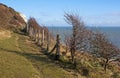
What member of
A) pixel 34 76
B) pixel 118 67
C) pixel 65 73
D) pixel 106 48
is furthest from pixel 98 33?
pixel 34 76

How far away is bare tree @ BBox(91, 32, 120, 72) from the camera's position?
2686 cm

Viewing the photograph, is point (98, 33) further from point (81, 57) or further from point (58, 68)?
point (58, 68)

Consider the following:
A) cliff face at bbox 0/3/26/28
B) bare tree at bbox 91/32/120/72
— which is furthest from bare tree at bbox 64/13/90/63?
cliff face at bbox 0/3/26/28

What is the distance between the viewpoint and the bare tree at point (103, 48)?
2686 centimetres

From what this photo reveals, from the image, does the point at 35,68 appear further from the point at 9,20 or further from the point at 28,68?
the point at 9,20

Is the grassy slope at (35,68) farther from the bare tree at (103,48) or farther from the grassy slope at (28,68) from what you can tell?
the bare tree at (103,48)

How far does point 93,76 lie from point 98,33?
607 centimetres

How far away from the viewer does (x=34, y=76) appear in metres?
20.2

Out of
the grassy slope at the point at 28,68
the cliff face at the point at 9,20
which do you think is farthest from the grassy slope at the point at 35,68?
the cliff face at the point at 9,20

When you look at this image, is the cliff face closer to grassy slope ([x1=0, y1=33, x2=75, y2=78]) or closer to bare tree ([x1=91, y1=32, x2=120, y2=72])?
bare tree ([x1=91, y1=32, x2=120, y2=72])

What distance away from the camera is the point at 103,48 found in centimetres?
2730

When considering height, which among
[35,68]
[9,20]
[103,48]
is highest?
[9,20]

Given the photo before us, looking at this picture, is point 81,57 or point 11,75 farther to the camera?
point 81,57

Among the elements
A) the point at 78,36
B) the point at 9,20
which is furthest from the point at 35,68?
the point at 9,20
